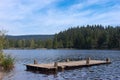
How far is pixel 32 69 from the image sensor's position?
1988 inches

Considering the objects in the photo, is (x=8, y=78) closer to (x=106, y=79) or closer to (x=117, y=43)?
(x=106, y=79)

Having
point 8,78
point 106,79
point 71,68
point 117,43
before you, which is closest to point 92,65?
point 71,68

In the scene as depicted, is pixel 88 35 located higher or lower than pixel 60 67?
higher

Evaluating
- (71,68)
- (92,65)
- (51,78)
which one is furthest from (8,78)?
(92,65)

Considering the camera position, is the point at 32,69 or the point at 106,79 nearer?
the point at 106,79

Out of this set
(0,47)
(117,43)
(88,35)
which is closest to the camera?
(0,47)

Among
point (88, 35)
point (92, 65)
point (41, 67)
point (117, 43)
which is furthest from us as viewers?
point (88, 35)

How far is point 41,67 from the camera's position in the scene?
157 ft

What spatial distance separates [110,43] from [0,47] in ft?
455

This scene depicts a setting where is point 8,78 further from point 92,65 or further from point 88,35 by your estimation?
point 88,35

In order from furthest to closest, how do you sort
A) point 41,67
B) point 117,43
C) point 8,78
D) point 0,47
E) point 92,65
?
point 117,43, point 92,65, point 41,67, point 0,47, point 8,78

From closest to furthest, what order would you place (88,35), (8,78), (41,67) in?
1. (8,78)
2. (41,67)
3. (88,35)

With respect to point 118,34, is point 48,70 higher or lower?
lower

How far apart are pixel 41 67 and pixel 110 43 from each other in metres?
134
